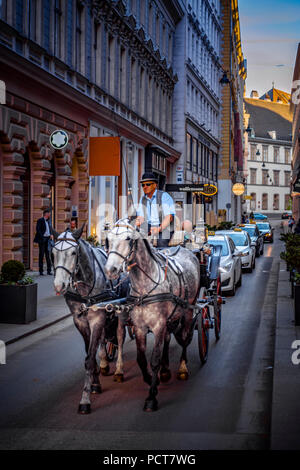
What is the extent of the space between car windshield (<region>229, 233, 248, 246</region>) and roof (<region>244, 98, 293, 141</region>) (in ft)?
293

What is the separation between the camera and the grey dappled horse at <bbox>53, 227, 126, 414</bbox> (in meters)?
6.45

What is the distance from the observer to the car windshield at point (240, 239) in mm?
23406

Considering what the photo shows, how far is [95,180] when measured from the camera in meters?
26.2

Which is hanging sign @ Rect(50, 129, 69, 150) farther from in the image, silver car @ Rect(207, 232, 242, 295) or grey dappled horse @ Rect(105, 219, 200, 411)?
grey dappled horse @ Rect(105, 219, 200, 411)

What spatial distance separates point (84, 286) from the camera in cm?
682

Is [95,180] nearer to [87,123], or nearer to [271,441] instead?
[87,123]

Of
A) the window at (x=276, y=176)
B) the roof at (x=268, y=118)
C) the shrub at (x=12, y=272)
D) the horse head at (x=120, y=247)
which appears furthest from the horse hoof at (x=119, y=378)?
the window at (x=276, y=176)

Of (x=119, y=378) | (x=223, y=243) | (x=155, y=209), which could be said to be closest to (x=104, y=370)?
(x=119, y=378)

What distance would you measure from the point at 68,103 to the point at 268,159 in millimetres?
92277

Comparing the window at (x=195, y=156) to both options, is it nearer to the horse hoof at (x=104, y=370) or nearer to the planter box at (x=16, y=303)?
the planter box at (x=16, y=303)

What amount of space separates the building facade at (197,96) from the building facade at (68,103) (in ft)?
24.5

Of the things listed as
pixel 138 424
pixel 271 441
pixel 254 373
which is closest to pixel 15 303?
pixel 254 373

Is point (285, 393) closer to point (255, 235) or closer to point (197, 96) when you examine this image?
point (255, 235)

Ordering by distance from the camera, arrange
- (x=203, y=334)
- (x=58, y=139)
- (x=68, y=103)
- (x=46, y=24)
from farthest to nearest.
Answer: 1. (x=68, y=103)
2. (x=46, y=24)
3. (x=58, y=139)
4. (x=203, y=334)
